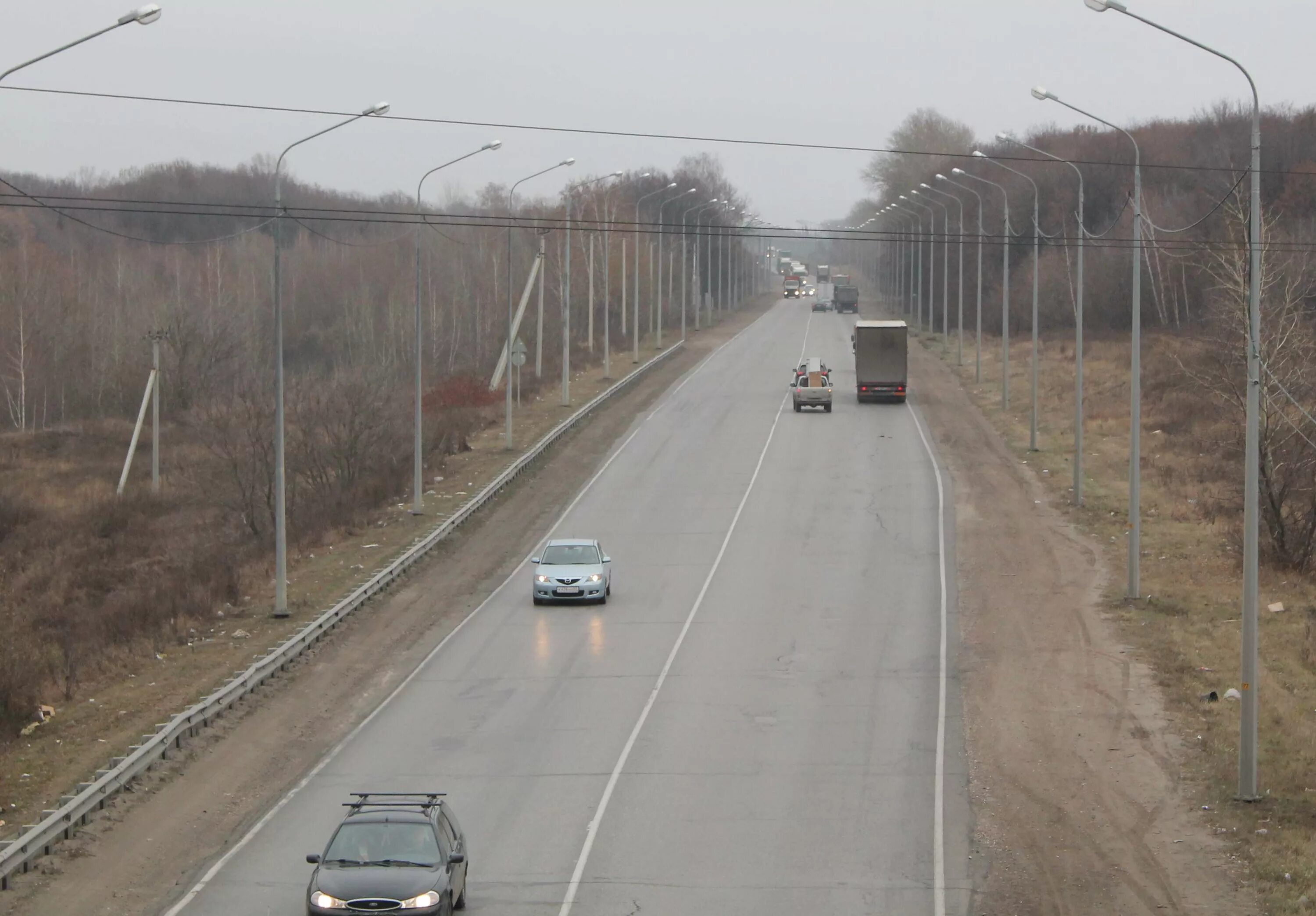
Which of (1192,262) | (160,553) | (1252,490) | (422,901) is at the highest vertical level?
(1192,262)

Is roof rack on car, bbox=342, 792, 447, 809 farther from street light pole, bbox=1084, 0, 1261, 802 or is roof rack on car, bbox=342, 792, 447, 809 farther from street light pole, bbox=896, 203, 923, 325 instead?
street light pole, bbox=896, 203, 923, 325

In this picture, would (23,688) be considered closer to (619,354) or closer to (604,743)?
(604,743)

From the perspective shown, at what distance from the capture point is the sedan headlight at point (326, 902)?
42.0 ft

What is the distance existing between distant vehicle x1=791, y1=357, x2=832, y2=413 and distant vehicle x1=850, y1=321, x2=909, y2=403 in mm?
1808

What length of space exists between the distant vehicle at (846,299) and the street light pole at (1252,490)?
342ft

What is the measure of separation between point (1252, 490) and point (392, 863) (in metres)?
11.0

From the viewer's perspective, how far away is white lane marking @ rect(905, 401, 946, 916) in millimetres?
15508

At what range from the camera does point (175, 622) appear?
29578 millimetres

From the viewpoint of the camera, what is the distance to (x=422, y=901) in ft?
42.5

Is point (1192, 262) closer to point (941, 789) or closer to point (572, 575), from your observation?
point (572, 575)

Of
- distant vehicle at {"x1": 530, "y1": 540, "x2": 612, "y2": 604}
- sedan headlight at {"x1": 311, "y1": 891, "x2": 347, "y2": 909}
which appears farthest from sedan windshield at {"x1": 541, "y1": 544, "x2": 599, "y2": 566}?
sedan headlight at {"x1": 311, "y1": 891, "x2": 347, "y2": 909}

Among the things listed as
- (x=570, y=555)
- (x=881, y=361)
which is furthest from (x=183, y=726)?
(x=881, y=361)

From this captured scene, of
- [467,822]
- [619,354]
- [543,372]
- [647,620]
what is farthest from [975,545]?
[619,354]

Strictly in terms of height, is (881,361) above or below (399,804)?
above
